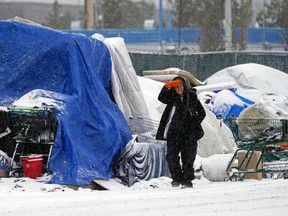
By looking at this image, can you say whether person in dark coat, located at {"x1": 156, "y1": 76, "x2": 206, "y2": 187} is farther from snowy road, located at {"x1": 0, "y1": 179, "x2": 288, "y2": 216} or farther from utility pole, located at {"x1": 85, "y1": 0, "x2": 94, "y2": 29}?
utility pole, located at {"x1": 85, "y1": 0, "x2": 94, "y2": 29}

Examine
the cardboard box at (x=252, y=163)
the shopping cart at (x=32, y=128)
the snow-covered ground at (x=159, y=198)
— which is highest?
the shopping cart at (x=32, y=128)

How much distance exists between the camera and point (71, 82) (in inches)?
570

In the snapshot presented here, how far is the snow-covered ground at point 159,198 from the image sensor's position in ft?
33.9

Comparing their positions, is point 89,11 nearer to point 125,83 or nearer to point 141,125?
point 125,83

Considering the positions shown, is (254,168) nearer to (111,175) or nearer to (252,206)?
(111,175)

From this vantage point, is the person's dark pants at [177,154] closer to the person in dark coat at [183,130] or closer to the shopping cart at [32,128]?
the person in dark coat at [183,130]

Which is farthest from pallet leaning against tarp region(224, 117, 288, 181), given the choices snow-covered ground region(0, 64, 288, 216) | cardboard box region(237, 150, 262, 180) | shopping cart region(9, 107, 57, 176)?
shopping cart region(9, 107, 57, 176)

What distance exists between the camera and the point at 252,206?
35.6ft

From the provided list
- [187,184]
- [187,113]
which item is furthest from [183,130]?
[187,184]

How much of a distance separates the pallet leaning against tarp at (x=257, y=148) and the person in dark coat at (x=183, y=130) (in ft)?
4.46

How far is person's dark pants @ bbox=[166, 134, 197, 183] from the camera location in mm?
13523

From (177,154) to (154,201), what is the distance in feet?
8.14

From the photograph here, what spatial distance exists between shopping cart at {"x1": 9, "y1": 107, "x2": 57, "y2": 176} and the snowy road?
3.28 ft

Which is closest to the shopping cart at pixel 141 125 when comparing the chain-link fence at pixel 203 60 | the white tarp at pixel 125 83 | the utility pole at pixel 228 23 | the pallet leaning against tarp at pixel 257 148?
the white tarp at pixel 125 83
